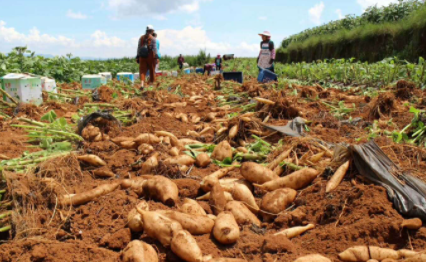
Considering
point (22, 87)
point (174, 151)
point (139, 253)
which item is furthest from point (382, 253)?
point (22, 87)

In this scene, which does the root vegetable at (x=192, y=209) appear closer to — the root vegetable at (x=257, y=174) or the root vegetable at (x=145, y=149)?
the root vegetable at (x=257, y=174)

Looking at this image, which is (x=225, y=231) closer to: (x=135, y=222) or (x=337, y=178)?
(x=135, y=222)

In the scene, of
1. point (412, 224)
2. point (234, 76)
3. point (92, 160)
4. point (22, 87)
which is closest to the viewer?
point (412, 224)

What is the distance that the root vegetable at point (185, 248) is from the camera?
1682 mm

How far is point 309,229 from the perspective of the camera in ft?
6.69

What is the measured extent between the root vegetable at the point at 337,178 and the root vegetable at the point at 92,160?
2.05 meters

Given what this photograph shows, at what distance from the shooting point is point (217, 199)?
2318mm

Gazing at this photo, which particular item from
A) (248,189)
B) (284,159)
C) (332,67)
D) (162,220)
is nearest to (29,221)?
(162,220)

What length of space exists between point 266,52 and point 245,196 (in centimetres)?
761

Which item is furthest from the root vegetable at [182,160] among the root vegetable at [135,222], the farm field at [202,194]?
the root vegetable at [135,222]

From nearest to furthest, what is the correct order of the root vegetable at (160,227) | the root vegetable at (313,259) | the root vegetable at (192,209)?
the root vegetable at (313,259) < the root vegetable at (160,227) < the root vegetable at (192,209)

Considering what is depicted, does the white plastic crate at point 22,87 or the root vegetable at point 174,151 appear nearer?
the root vegetable at point 174,151

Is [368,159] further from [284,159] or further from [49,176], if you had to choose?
[49,176]

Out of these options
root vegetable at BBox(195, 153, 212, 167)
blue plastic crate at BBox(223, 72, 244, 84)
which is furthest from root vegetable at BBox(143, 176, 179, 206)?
blue plastic crate at BBox(223, 72, 244, 84)
